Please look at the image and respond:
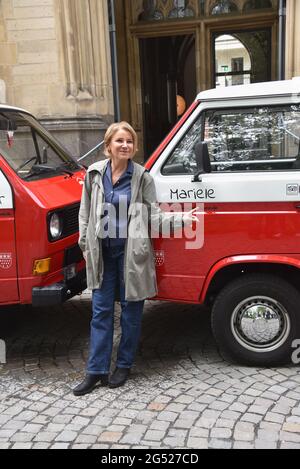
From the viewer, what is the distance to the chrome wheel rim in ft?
12.9

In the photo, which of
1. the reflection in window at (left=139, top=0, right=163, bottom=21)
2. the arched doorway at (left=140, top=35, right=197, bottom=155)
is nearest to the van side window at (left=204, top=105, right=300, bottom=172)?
the arched doorway at (left=140, top=35, right=197, bottom=155)

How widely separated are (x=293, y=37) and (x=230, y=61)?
2429 mm

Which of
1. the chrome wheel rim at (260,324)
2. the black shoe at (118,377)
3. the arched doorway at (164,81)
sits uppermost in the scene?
the arched doorway at (164,81)

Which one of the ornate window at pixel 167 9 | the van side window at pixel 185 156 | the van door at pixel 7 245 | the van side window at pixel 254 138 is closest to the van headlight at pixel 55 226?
the van door at pixel 7 245

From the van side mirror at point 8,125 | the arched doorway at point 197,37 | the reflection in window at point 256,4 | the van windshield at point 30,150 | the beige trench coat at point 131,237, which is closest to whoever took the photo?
the beige trench coat at point 131,237

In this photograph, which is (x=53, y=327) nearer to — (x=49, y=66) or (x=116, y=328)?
(x=116, y=328)

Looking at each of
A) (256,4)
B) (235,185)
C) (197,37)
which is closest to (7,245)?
(235,185)

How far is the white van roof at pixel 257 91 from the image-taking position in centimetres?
375

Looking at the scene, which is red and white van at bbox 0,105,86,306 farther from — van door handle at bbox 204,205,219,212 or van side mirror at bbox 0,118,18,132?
van door handle at bbox 204,205,219,212

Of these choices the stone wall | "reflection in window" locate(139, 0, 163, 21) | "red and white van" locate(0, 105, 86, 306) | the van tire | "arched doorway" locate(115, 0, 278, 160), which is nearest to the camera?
the van tire

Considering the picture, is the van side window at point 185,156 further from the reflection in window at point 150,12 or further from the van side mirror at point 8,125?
the reflection in window at point 150,12

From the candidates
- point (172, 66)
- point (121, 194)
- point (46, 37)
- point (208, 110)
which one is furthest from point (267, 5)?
point (121, 194)

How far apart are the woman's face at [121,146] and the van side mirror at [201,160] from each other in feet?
1.65

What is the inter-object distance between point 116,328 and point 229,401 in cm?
170
